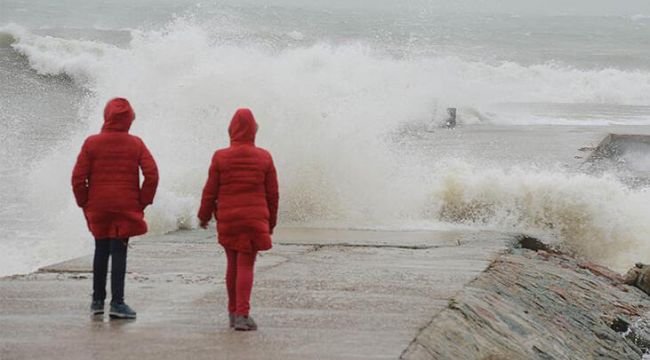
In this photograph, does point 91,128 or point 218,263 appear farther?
point 91,128

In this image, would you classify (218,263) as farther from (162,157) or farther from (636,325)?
(162,157)

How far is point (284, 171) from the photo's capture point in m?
12.6

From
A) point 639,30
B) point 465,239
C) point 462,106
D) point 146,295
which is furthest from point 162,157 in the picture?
point 639,30

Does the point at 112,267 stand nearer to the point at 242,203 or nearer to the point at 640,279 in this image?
the point at 242,203

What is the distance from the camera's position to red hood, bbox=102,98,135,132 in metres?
6.25

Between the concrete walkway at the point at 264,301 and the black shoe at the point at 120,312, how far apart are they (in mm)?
97

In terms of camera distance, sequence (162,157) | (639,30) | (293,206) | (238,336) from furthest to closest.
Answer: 1. (639,30)
2. (162,157)
3. (293,206)
4. (238,336)

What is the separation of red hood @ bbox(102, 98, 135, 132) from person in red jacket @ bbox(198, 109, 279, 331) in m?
0.63

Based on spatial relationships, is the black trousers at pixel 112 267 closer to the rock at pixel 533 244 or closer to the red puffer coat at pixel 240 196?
the red puffer coat at pixel 240 196

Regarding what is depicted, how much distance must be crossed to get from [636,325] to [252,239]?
11.5 ft

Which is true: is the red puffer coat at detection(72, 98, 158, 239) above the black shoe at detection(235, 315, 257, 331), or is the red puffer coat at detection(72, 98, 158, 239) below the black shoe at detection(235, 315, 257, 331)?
above

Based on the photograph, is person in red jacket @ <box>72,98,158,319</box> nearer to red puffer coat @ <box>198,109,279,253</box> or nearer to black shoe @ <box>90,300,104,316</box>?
black shoe @ <box>90,300,104,316</box>

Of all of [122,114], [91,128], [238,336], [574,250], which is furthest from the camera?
[91,128]

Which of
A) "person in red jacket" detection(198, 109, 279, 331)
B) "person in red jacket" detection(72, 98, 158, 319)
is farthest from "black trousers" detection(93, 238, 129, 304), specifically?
"person in red jacket" detection(198, 109, 279, 331)
